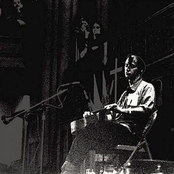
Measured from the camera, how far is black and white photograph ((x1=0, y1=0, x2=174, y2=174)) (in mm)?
4125

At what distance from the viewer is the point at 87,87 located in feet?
20.1

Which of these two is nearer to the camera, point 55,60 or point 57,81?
point 57,81

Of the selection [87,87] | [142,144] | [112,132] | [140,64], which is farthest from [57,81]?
[142,144]

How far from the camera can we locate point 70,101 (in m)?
6.43

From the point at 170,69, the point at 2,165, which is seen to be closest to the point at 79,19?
the point at 2,165

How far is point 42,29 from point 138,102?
340 centimetres

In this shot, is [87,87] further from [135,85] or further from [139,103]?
[139,103]

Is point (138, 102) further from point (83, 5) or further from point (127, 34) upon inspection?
point (83, 5)

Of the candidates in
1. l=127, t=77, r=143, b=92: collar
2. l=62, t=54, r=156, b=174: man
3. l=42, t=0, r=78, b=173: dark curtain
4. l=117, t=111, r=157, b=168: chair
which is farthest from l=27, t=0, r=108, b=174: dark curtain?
l=117, t=111, r=157, b=168: chair

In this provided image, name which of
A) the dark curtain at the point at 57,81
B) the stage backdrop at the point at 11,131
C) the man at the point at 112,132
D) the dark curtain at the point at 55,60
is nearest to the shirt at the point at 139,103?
the man at the point at 112,132

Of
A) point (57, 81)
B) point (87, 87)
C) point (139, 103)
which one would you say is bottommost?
point (139, 103)

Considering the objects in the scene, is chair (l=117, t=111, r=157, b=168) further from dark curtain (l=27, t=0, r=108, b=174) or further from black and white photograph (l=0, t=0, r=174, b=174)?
dark curtain (l=27, t=0, r=108, b=174)

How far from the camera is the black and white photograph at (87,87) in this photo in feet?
13.5

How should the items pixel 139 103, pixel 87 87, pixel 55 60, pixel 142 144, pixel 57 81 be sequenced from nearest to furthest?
pixel 142 144 < pixel 139 103 < pixel 87 87 < pixel 57 81 < pixel 55 60
